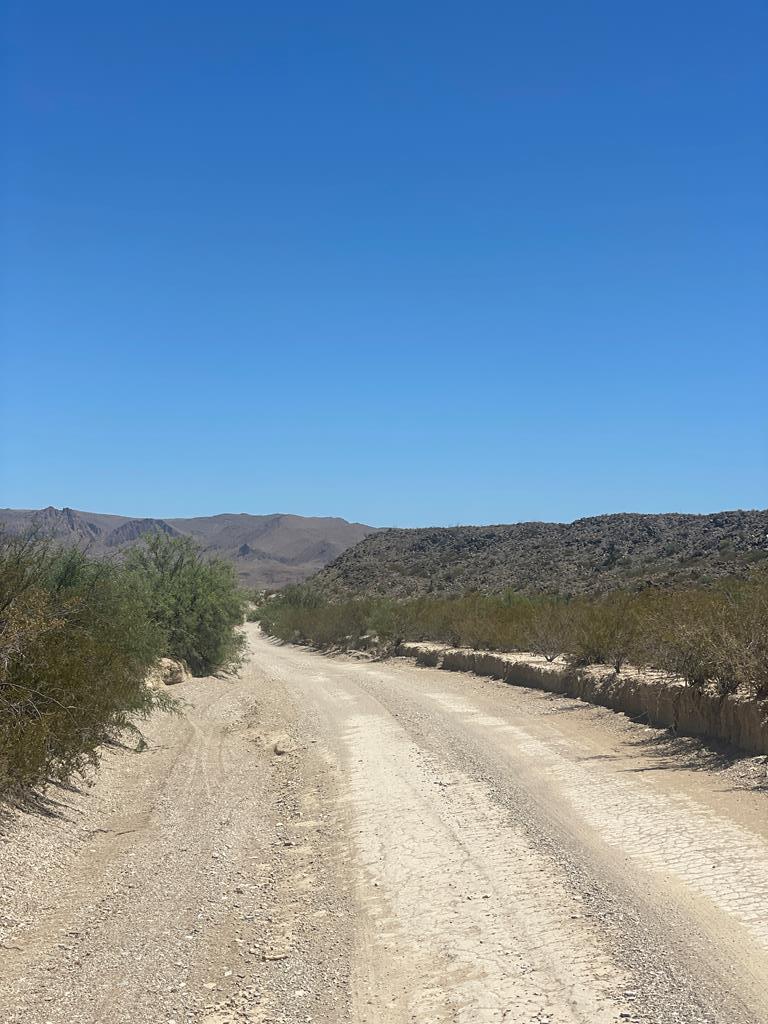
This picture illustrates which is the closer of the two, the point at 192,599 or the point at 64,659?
the point at 64,659

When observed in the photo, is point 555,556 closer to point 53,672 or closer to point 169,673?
point 169,673

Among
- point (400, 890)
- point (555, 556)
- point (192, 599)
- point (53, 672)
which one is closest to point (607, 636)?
point (192, 599)

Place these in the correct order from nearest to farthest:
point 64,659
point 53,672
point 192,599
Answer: point 53,672 < point 64,659 < point 192,599

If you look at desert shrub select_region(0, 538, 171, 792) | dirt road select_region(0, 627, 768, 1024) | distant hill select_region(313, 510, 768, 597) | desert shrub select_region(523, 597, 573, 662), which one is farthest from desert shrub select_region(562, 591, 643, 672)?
distant hill select_region(313, 510, 768, 597)

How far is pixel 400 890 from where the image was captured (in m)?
8.32

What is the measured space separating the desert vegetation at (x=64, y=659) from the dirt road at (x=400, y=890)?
679mm

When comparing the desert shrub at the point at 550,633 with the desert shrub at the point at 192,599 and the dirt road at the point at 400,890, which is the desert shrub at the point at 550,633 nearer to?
the desert shrub at the point at 192,599

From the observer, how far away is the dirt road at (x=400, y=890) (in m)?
6.09

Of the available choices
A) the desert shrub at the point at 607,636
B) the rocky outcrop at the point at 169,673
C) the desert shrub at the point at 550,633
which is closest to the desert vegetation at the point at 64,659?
the rocky outcrop at the point at 169,673

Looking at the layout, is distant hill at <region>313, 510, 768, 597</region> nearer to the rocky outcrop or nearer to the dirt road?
the rocky outcrop

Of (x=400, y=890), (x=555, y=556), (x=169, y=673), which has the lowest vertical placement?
(x=400, y=890)

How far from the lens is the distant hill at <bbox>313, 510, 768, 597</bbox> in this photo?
6075cm

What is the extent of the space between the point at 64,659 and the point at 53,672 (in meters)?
0.22

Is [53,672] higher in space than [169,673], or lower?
higher
